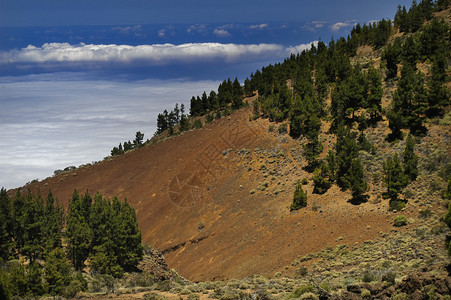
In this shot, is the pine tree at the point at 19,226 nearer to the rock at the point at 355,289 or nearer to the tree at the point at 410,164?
the rock at the point at 355,289

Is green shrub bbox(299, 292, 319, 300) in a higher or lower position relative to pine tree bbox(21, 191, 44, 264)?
higher

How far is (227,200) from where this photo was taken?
48.0m

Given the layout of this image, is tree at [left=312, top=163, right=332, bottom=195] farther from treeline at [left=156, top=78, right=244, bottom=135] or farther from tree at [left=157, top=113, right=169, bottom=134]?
tree at [left=157, top=113, right=169, bottom=134]

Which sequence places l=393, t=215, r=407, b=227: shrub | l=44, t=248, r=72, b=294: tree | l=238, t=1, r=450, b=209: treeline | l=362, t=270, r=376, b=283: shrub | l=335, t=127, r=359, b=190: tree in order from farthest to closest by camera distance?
l=238, t=1, r=450, b=209: treeline
l=335, t=127, r=359, b=190: tree
l=393, t=215, r=407, b=227: shrub
l=44, t=248, r=72, b=294: tree
l=362, t=270, r=376, b=283: shrub

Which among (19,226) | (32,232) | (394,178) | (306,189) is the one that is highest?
(394,178)

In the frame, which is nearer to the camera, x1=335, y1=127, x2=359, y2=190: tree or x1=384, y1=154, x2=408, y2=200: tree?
x1=384, y1=154, x2=408, y2=200: tree

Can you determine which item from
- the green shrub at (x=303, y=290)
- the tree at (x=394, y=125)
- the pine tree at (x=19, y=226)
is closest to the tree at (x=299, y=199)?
the tree at (x=394, y=125)

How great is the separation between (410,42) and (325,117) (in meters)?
17.0

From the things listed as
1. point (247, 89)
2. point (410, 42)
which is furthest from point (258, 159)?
point (247, 89)

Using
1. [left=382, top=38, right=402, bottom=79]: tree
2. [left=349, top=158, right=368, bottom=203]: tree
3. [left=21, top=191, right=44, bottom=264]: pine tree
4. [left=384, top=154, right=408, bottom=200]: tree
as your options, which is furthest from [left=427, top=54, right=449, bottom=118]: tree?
[left=21, top=191, right=44, bottom=264]: pine tree

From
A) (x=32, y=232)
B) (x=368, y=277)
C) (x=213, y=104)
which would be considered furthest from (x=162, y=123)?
(x=368, y=277)

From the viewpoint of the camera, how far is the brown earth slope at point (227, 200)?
33.8 meters

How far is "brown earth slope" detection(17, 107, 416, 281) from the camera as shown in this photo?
33781mm

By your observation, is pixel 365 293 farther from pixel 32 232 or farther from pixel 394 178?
pixel 32 232
